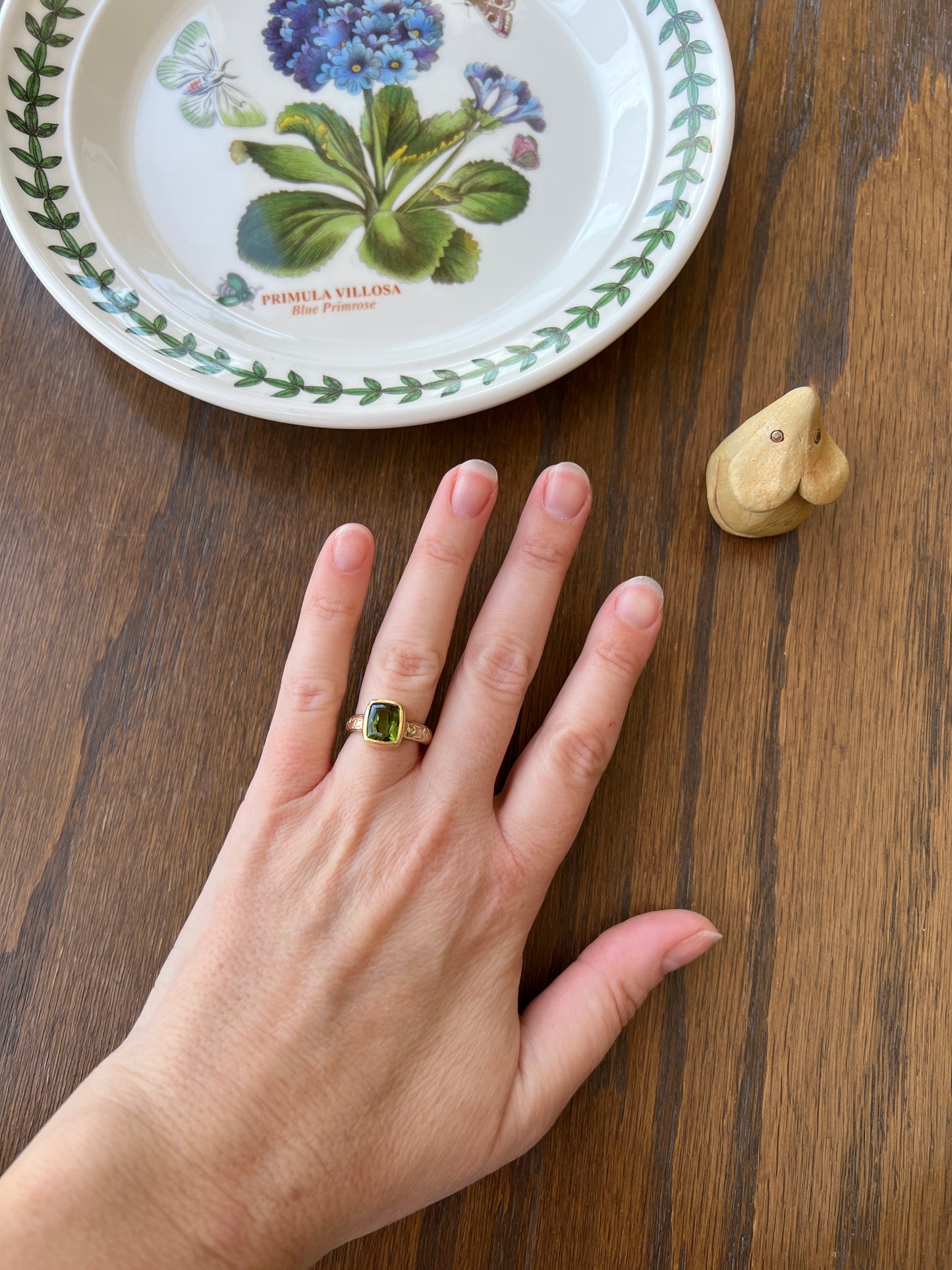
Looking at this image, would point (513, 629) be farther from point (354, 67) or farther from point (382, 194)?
point (354, 67)

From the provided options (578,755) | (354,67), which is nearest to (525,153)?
(354,67)

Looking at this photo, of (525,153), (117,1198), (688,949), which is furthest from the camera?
(525,153)

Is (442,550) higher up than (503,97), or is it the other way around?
(503,97)

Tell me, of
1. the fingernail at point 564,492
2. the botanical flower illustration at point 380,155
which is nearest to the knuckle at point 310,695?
the fingernail at point 564,492

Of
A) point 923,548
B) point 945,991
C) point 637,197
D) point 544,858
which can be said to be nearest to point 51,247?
point 637,197

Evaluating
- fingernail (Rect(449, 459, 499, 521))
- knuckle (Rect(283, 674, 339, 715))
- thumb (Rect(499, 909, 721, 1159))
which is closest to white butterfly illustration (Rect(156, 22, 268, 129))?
fingernail (Rect(449, 459, 499, 521))

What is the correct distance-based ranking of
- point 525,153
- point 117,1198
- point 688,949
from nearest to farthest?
point 117,1198
point 688,949
point 525,153
